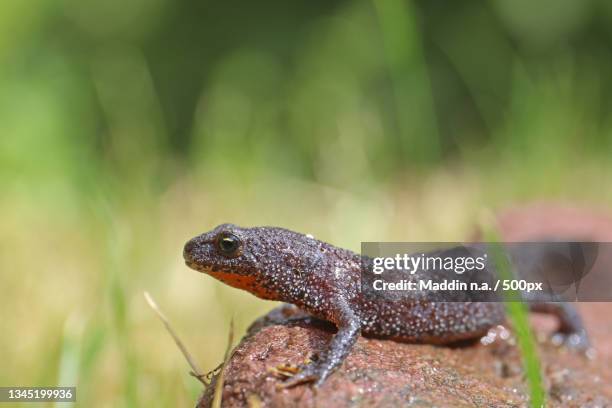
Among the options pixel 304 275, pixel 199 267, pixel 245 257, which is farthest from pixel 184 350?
pixel 304 275

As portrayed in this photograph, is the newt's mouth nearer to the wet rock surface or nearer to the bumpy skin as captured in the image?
the bumpy skin

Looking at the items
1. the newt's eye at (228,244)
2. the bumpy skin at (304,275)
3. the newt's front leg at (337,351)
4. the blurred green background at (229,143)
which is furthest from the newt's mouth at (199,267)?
the newt's front leg at (337,351)

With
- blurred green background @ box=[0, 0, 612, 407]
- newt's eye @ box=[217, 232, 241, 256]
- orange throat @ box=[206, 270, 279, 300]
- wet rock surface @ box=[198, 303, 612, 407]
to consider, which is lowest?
wet rock surface @ box=[198, 303, 612, 407]

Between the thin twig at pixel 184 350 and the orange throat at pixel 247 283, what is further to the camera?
the orange throat at pixel 247 283

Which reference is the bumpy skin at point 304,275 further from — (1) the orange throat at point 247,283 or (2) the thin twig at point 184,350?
(2) the thin twig at point 184,350

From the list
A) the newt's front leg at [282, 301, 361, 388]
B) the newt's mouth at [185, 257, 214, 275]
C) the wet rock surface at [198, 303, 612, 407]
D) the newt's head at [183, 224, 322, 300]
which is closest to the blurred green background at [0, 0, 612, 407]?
the newt's mouth at [185, 257, 214, 275]

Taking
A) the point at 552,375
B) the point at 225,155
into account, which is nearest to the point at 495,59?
the point at 225,155

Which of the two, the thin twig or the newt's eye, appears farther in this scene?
the newt's eye
